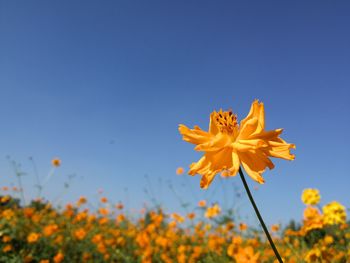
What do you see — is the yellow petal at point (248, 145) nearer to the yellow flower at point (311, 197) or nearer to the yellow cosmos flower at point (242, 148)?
the yellow cosmos flower at point (242, 148)

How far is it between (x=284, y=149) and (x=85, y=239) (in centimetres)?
404

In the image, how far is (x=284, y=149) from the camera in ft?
3.92

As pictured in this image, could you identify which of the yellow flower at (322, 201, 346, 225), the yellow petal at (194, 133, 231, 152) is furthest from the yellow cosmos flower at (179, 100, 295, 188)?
the yellow flower at (322, 201, 346, 225)

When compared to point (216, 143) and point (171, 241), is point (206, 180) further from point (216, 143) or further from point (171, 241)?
point (171, 241)

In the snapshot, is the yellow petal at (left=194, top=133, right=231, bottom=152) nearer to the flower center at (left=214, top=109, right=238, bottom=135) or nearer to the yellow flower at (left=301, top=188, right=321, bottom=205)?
the flower center at (left=214, top=109, right=238, bottom=135)

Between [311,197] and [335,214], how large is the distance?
27 centimetres

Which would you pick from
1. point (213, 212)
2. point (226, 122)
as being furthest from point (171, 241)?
point (226, 122)

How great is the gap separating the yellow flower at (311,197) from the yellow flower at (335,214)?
0.44 feet

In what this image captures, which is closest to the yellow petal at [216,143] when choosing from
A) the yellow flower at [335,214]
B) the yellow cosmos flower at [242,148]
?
the yellow cosmos flower at [242,148]

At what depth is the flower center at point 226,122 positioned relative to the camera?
4.36ft

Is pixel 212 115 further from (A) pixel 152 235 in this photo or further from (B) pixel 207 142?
(A) pixel 152 235

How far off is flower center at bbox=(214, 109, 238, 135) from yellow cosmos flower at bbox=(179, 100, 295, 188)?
0.04 meters

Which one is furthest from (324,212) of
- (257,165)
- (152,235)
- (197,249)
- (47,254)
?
(47,254)

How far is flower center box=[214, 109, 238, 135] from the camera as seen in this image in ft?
4.36
